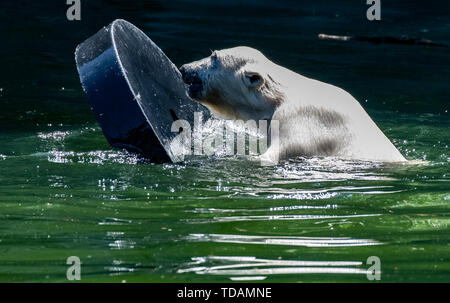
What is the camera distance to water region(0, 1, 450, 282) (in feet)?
12.8

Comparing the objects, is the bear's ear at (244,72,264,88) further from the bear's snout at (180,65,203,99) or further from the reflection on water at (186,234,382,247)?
the reflection on water at (186,234,382,247)

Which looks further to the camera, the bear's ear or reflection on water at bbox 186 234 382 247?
the bear's ear

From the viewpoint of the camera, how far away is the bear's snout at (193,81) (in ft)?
25.3

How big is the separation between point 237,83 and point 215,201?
232cm

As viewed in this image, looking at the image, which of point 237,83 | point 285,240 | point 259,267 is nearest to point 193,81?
point 237,83

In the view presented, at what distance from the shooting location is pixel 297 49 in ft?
45.3

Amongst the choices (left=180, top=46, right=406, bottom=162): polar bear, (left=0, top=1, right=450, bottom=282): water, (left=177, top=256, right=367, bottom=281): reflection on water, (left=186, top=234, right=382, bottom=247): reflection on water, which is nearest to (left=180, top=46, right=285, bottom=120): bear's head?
(left=180, top=46, right=406, bottom=162): polar bear

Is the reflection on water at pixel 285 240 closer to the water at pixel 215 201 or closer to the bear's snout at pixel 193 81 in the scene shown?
the water at pixel 215 201

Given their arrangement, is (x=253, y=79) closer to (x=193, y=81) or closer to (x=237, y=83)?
(x=237, y=83)

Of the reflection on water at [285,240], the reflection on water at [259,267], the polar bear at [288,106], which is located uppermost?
the polar bear at [288,106]

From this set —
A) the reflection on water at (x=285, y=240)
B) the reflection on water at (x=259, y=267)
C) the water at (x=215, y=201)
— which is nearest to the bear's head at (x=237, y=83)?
the water at (x=215, y=201)

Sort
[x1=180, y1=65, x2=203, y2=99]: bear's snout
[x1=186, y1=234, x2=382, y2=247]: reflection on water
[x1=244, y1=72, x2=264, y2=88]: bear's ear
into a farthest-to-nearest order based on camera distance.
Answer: [x1=180, y1=65, x2=203, y2=99]: bear's snout < [x1=244, y1=72, x2=264, y2=88]: bear's ear < [x1=186, y1=234, x2=382, y2=247]: reflection on water

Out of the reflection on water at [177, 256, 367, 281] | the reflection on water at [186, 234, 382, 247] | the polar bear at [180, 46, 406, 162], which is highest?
the polar bear at [180, 46, 406, 162]
